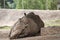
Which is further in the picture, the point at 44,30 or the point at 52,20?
the point at 52,20

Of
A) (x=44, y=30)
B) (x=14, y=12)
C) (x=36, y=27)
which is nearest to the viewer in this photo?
(x=44, y=30)

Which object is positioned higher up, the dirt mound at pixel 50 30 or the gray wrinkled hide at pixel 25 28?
the dirt mound at pixel 50 30

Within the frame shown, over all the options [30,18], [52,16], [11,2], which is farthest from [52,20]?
[30,18]

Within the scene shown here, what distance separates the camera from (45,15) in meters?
3.81

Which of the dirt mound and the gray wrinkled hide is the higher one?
the dirt mound

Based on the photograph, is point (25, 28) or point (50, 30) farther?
point (25, 28)

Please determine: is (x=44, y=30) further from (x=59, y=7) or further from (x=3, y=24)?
A: (x=59, y=7)

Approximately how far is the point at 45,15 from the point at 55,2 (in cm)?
109

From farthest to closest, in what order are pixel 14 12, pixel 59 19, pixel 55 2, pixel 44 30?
pixel 55 2
pixel 14 12
pixel 59 19
pixel 44 30

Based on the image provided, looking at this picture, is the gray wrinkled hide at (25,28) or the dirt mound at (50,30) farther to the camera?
the gray wrinkled hide at (25,28)

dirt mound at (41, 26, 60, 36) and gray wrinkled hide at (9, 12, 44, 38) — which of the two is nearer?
dirt mound at (41, 26, 60, 36)

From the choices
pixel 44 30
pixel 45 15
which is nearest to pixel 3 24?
pixel 45 15

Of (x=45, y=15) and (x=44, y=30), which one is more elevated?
(x=44, y=30)

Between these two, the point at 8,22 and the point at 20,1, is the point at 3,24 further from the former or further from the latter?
the point at 20,1
